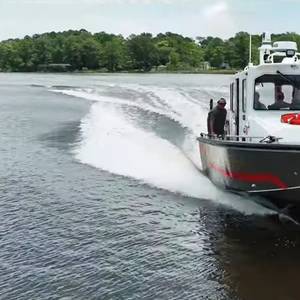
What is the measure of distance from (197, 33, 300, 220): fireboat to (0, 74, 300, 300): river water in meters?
0.59

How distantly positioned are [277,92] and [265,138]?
1.25 meters

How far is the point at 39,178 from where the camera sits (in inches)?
488

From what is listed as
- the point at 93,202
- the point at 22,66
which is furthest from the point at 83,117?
the point at 22,66

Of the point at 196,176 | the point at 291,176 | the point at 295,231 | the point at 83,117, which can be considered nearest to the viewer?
the point at 291,176

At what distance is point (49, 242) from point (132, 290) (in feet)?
6.38

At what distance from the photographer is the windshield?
9.38 m

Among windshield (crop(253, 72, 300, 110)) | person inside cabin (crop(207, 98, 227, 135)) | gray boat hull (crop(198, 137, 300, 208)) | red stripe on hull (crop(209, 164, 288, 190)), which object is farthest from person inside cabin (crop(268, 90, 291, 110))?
person inside cabin (crop(207, 98, 227, 135))

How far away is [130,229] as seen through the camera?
8891mm

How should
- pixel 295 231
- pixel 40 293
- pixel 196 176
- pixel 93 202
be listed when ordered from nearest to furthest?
pixel 40 293 → pixel 295 231 → pixel 93 202 → pixel 196 176

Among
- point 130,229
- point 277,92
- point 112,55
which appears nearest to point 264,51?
point 277,92

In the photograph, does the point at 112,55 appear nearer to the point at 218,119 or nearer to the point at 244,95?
the point at 218,119

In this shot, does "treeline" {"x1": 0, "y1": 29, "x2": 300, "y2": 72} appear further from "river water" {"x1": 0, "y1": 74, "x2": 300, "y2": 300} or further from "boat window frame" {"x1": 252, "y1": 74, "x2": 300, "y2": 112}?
"boat window frame" {"x1": 252, "y1": 74, "x2": 300, "y2": 112}

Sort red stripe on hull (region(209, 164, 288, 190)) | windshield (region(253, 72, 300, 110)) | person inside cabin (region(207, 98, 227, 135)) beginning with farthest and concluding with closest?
person inside cabin (region(207, 98, 227, 135)) → windshield (region(253, 72, 300, 110)) → red stripe on hull (region(209, 164, 288, 190))

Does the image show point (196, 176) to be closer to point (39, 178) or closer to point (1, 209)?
point (39, 178)
